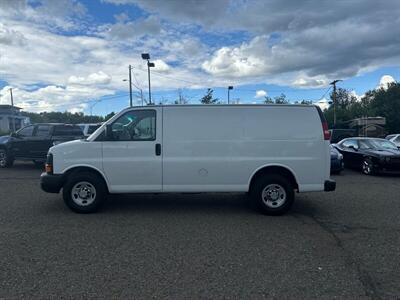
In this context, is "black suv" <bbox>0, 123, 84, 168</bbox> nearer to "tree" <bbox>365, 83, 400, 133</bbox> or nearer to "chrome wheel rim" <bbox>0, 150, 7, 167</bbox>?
"chrome wheel rim" <bbox>0, 150, 7, 167</bbox>

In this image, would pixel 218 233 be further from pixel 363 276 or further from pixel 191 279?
pixel 363 276

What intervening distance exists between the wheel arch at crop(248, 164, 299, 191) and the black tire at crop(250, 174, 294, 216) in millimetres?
80

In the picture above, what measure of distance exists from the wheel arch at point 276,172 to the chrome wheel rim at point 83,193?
3.06m

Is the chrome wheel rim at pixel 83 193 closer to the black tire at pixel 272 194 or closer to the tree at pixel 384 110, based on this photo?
the black tire at pixel 272 194

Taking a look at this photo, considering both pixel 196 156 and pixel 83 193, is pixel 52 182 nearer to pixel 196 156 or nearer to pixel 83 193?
pixel 83 193

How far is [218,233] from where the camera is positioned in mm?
5902

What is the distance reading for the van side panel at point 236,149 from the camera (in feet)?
23.1

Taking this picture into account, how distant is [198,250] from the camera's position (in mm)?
5094

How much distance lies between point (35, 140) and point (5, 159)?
5.87 ft

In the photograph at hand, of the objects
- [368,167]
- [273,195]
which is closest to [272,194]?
[273,195]

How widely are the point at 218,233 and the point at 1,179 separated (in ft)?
28.4

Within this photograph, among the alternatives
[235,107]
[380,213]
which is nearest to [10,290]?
[235,107]

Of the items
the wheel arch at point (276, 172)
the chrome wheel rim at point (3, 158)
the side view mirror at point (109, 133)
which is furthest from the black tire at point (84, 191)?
the chrome wheel rim at point (3, 158)

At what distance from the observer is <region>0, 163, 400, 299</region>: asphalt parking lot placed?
3.94 meters
